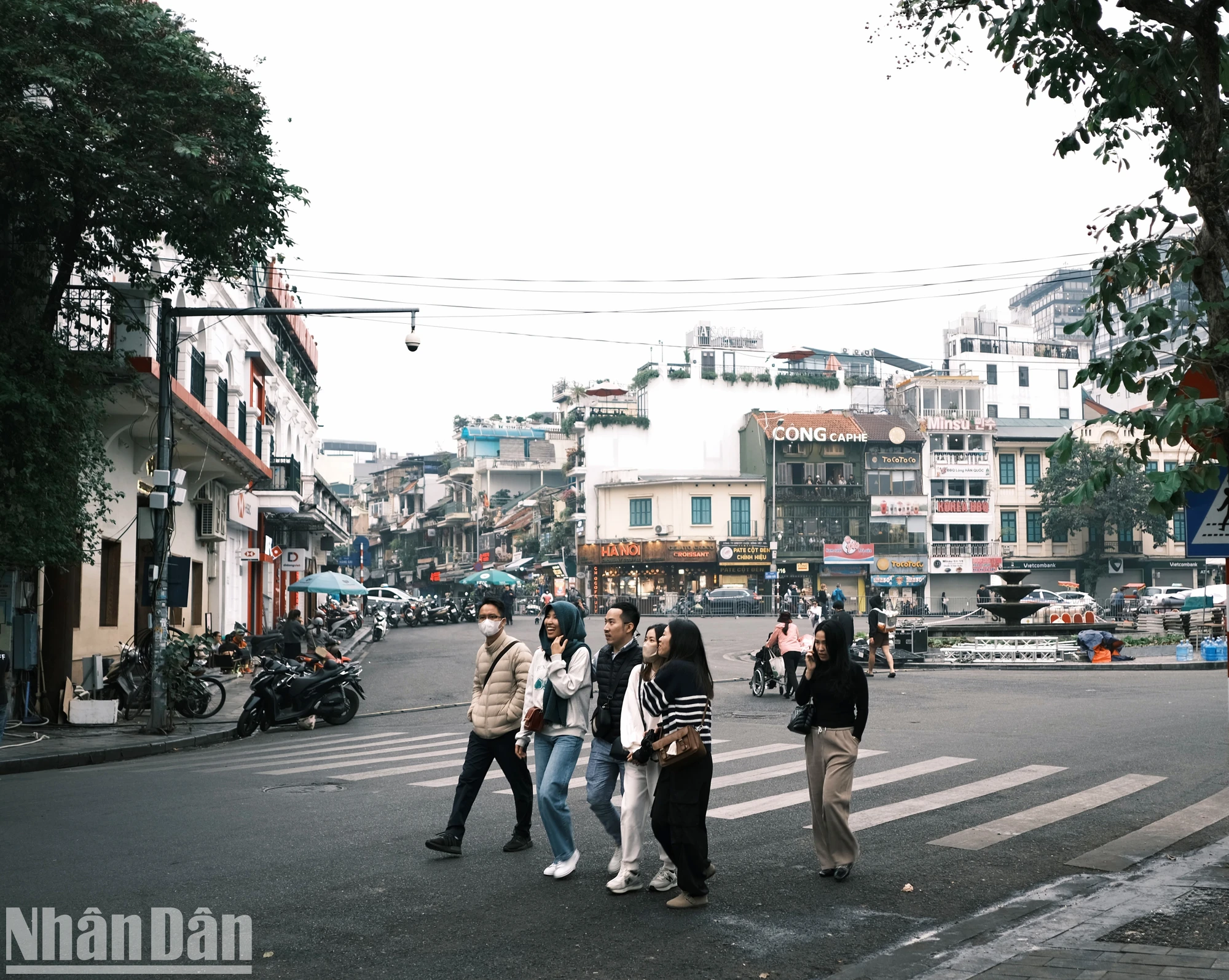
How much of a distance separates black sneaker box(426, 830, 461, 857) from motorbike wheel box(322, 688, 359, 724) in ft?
32.7

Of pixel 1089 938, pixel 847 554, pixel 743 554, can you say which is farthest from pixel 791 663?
pixel 847 554

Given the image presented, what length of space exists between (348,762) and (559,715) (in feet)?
20.7

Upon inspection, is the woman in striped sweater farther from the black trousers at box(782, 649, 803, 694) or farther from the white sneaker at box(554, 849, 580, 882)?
the black trousers at box(782, 649, 803, 694)

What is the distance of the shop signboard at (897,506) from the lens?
69.8 metres

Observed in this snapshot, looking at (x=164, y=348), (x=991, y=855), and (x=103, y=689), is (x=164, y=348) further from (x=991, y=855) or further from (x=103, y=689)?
(x=991, y=855)

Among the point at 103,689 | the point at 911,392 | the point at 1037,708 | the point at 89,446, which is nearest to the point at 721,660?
the point at 1037,708

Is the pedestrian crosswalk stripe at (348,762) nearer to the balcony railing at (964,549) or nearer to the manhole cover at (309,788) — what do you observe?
the manhole cover at (309,788)

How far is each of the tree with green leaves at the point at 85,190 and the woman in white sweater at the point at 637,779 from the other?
9.65 meters

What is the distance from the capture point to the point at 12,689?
54.2ft

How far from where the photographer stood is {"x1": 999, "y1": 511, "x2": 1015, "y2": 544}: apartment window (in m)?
71.4

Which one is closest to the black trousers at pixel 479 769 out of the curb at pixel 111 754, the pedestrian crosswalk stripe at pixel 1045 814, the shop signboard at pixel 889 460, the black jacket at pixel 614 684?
the black jacket at pixel 614 684

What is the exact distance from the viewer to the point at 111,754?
48.2 feet

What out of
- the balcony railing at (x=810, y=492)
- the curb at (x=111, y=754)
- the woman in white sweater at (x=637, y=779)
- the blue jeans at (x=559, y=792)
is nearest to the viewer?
the woman in white sweater at (x=637, y=779)

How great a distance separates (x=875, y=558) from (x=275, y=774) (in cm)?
6078
